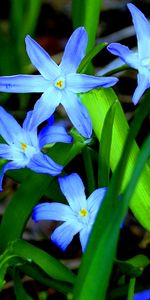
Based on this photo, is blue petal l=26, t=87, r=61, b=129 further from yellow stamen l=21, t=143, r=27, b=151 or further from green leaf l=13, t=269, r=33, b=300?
green leaf l=13, t=269, r=33, b=300

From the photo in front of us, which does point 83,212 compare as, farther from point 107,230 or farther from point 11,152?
point 107,230

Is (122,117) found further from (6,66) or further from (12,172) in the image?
(6,66)

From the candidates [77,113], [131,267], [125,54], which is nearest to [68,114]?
[77,113]

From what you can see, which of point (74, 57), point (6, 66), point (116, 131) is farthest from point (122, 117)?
point (6, 66)

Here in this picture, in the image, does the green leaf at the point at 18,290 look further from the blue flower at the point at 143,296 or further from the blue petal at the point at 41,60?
the blue petal at the point at 41,60

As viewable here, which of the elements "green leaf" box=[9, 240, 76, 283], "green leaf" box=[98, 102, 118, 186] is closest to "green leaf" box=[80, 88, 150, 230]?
"green leaf" box=[98, 102, 118, 186]

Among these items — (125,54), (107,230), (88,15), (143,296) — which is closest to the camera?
(107,230)
